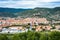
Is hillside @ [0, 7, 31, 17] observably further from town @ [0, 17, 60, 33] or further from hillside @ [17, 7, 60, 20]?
town @ [0, 17, 60, 33]

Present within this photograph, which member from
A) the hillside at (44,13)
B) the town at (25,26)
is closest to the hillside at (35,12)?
the hillside at (44,13)

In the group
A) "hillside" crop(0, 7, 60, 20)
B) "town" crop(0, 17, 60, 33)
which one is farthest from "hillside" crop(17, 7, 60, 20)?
"town" crop(0, 17, 60, 33)

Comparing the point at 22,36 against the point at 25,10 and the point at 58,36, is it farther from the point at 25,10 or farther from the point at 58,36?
the point at 25,10

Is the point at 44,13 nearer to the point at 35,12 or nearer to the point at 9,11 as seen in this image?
the point at 35,12

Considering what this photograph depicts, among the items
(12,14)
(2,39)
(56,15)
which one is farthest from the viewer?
(12,14)

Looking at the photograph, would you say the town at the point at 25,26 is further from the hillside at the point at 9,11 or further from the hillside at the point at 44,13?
the hillside at the point at 9,11

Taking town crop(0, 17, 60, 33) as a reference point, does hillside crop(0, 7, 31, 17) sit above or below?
below

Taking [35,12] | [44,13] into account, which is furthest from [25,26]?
[35,12]

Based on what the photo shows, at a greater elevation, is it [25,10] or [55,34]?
[55,34]

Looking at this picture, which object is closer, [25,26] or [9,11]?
[25,26]

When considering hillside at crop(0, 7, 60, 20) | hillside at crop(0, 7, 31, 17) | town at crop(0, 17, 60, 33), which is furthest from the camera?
hillside at crop(0, 7, 31, 17)

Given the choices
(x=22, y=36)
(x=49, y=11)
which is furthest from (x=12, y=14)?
(x=22, y=36)
